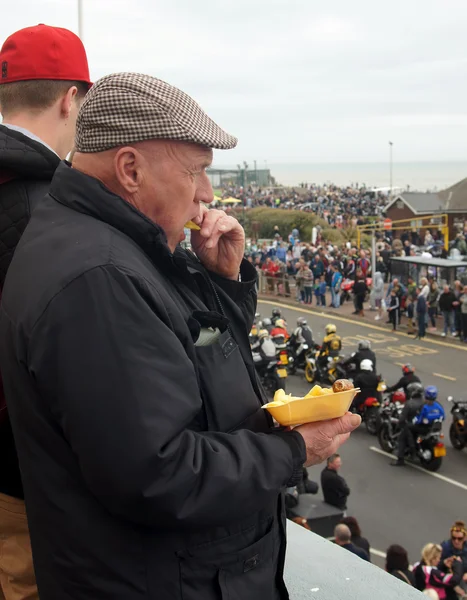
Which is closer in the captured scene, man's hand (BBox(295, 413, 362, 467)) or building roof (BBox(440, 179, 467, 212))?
man's hand (BBox(295, 413, 362, 467))

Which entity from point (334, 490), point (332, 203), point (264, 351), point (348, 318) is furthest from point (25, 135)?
point (332, 203)

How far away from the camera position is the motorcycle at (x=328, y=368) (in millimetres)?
14797

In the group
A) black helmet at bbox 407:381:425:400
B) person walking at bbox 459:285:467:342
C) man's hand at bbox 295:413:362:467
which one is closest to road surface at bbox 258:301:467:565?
black helmet at bbox 407:381:425:400

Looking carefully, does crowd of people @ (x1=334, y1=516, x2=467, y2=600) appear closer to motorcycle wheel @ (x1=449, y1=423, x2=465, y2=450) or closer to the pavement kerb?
motorcycle wheel @ (x1=449, y1=423, x2=465, y2=450)

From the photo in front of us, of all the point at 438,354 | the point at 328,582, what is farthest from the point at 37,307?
the point at 438,354

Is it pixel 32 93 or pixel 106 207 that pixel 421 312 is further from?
pixel 106 207

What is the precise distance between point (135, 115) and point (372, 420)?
12011 mm

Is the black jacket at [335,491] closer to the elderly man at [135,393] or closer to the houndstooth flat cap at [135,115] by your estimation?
the elderly man at [135,393]

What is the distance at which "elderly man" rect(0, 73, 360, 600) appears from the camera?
1.40 meters

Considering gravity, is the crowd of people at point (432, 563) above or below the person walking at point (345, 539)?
below

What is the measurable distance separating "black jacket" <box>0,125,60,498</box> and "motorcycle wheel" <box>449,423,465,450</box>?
1099cm

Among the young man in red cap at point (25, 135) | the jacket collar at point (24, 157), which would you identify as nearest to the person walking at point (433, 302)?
the young man in red cap at point (25, 135)

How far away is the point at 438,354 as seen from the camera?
18.7 m

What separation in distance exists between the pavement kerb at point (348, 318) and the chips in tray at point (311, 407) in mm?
18178
